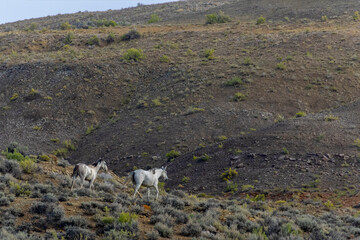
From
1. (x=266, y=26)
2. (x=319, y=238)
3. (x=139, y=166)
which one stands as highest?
(x=266, y=26)

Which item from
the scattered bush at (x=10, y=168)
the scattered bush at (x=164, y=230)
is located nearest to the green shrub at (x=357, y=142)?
the scattered bush at (x=164, y=230)

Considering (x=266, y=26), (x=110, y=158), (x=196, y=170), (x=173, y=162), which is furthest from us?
(x=266, y=26)

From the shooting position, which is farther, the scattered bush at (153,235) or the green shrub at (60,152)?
the green shrub at (60,152)

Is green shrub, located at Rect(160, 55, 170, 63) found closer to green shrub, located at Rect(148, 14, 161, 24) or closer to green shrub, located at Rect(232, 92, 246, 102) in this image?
green shrub, located at Rect(232, 92, 246, 102)

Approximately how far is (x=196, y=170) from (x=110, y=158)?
26.0 feet

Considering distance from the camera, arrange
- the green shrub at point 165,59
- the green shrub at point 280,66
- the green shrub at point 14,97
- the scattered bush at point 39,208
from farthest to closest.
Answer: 1. the green shrub at point 165,59
2. the green shrub at point 280,66
3. the green shrub at point 14,97
4. the scattered bush at point 39,208

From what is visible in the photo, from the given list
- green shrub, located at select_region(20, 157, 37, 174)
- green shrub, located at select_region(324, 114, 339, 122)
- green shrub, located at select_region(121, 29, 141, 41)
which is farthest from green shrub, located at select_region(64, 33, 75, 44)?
green shrub, located at select_region(20, 157, 37, 174)

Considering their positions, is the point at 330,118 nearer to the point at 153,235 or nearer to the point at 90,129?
the point at 90,129

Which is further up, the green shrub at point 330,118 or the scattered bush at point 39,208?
the scattered bush at point 39,208

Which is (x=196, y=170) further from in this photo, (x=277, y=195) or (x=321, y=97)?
(x=321, y=97)

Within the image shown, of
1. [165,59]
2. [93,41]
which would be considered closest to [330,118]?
[165,59]

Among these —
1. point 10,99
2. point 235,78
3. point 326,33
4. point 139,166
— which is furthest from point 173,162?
point 326,33

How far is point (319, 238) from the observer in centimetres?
1339

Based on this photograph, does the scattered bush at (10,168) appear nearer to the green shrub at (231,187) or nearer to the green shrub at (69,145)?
the green shrub at (231,187)
